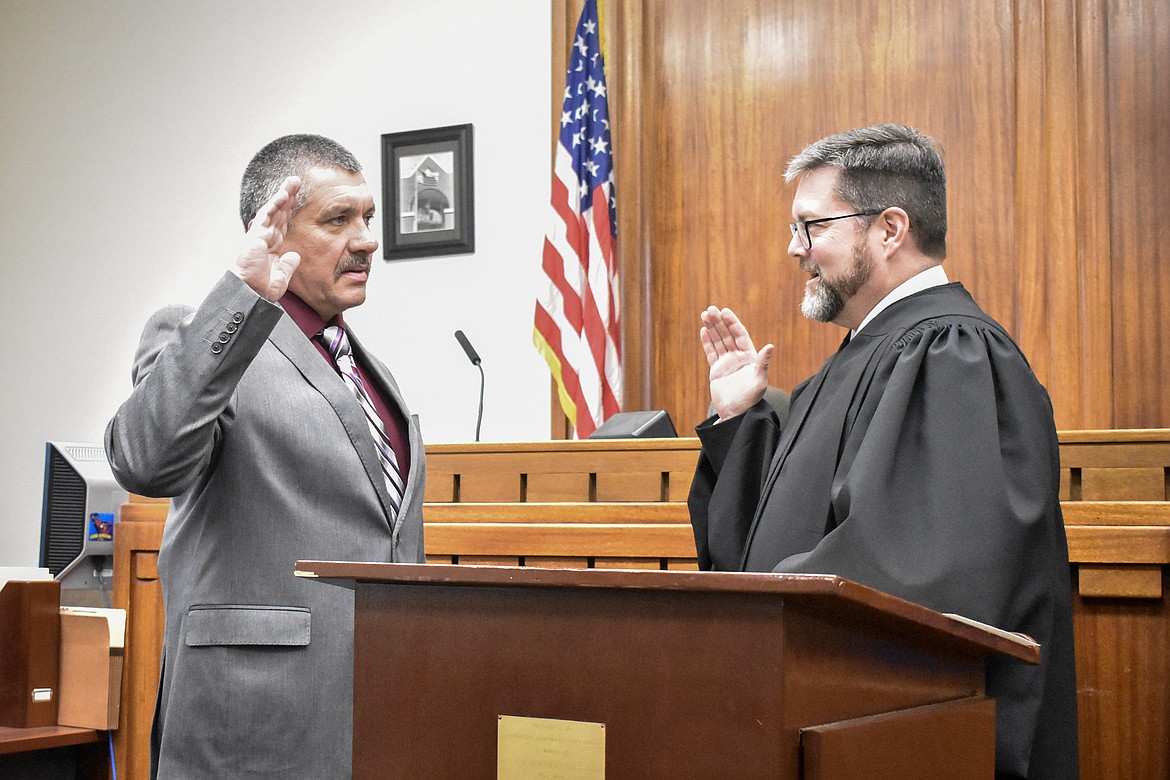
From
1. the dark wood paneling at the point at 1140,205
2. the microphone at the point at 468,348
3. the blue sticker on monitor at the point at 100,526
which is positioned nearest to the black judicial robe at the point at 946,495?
the dark wood paneling at the point at 1140,205

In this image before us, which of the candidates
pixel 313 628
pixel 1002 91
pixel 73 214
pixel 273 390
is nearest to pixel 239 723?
pixel 313 628

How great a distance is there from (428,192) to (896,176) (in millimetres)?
3098

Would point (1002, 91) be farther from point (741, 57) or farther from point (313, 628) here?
point (313, 628)

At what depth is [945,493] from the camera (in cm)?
191

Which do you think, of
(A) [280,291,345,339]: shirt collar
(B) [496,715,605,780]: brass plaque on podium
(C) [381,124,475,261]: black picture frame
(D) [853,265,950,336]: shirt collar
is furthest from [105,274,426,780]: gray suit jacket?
(C) [381,124,475,261]: black picture frame

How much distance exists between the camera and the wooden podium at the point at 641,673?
113 cm

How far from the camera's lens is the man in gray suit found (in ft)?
6.15

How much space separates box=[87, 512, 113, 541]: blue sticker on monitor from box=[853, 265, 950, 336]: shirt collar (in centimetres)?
300

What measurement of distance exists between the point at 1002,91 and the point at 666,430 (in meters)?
1.85

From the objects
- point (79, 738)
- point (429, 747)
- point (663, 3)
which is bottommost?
point (79, 738)

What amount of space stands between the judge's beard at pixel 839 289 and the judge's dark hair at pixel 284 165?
95 centimetres

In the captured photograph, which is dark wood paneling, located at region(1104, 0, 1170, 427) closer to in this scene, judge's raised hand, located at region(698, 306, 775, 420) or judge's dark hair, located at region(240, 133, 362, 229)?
judge's raised hand, located at region(698, 306, 775, 420)

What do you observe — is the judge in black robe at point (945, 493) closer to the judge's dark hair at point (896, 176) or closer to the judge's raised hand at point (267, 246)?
the judge's dark hair at point (896, 176)

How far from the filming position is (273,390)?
6.94 feet
